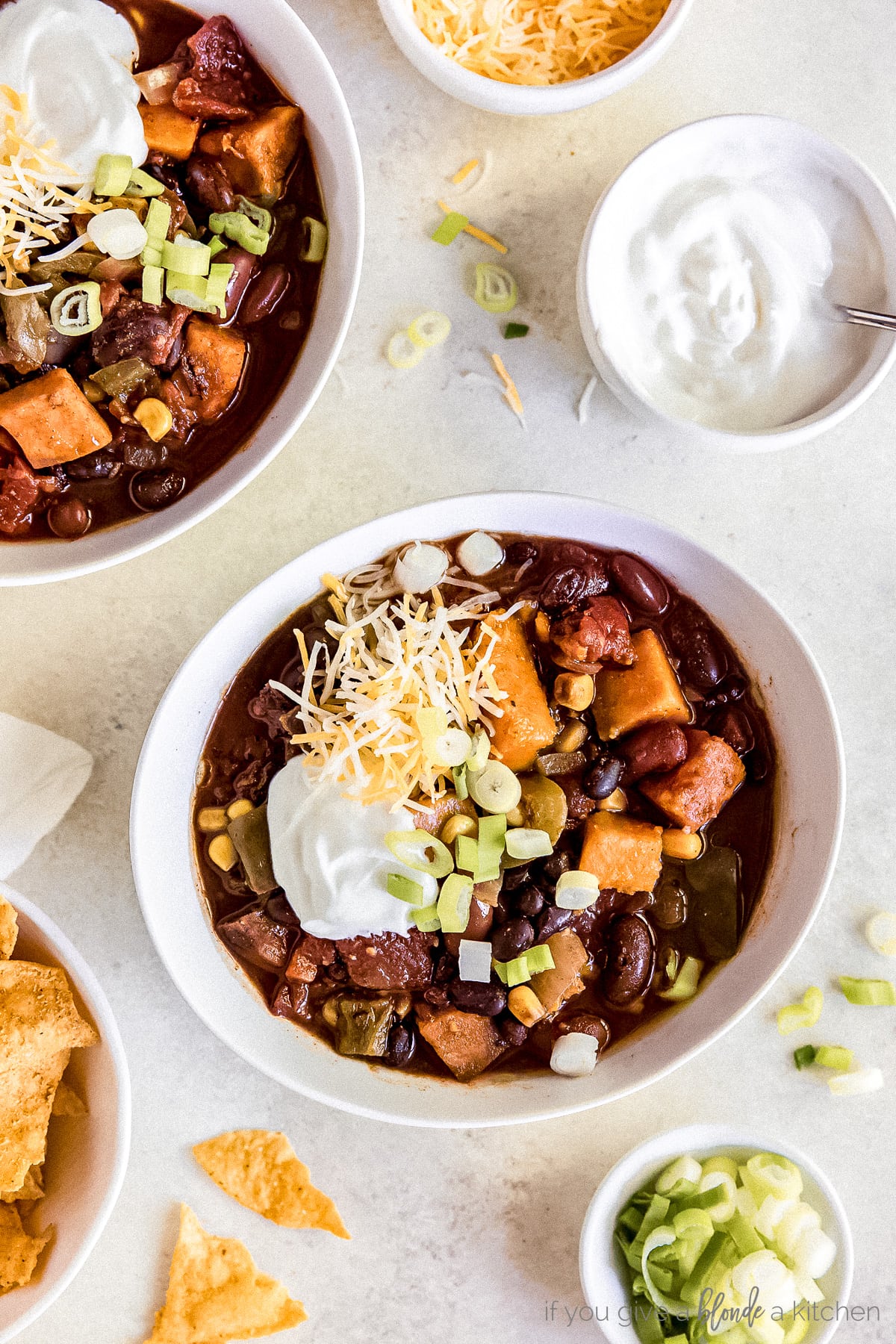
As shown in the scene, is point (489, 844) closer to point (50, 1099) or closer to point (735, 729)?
point (735, 729)

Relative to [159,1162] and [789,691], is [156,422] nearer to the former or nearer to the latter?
[789,691]

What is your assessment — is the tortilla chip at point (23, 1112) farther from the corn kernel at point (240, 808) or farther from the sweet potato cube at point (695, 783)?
the sweet potato cube at point (695, 783)

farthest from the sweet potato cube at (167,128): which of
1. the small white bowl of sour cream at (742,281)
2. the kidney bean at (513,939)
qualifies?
the kidney bean at (513,939)

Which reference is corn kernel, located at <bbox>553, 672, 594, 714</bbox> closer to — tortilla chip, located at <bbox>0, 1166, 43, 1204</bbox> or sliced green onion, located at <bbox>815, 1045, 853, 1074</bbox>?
sliced green onion, located at <bbox>815, 1045, 853, 1074</bbox>

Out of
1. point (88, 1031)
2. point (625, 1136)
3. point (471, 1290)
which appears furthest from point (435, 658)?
point (471, 1290)

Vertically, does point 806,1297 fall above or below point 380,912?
below

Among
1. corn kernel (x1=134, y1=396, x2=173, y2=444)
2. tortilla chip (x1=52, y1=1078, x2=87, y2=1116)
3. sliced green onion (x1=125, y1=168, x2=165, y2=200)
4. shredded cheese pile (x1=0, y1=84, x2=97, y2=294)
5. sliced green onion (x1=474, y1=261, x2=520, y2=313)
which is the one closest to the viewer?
shredded cheese pile (x1=0, y1=84, x2=97, y2=294)

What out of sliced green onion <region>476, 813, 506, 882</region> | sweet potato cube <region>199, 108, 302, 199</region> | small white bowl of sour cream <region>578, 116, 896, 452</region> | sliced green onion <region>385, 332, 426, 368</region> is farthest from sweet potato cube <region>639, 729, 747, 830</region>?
sweet potato cube <region>199, 108, 302, 199</region>
